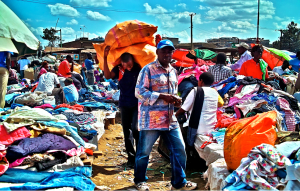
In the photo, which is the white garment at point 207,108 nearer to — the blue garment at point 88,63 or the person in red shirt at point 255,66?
the person in red shirt at point 255,66

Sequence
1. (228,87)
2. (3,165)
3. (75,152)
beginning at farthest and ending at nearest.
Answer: (228,87) < (75,152) < (3,165)

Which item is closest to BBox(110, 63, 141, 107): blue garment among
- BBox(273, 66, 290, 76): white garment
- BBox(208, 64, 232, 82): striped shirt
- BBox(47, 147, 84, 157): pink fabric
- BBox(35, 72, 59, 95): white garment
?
BBox(47, 147, 84, 157): pink fabric

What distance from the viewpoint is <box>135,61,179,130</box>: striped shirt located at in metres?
3.31

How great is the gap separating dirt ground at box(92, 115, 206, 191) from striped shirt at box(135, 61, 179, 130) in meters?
1.00

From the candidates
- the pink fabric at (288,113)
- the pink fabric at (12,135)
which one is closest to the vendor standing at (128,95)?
the pink fabric at (12,135)

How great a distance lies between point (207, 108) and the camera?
4305 millimetres

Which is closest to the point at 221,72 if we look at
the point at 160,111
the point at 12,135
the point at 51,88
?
the point at 160,111

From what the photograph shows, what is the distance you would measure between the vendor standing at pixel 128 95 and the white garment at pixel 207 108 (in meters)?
0.77

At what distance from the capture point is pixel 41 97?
6.99m

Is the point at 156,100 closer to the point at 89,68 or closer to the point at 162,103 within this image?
the point at 162,103

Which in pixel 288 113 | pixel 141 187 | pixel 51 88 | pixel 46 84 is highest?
pixel 46 84

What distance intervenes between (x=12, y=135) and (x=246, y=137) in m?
2.70

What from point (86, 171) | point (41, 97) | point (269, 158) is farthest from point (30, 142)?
point (41, 97)

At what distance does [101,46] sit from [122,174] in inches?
85.6
